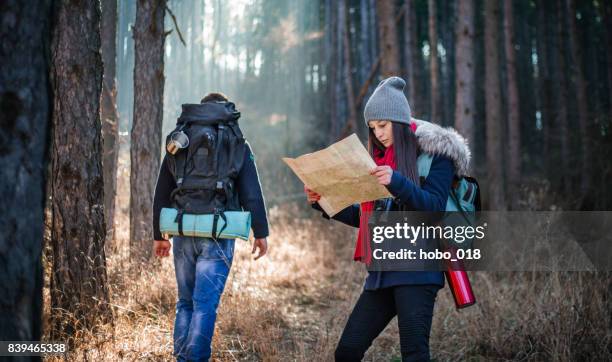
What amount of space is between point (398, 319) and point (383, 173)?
72 cm

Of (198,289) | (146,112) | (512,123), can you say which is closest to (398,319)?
(198,289)

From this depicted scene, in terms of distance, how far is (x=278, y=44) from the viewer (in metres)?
34.6

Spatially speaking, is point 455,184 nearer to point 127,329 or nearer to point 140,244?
point 127,329

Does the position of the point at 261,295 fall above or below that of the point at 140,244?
below

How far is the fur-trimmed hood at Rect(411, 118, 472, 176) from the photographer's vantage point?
2971 millimetres

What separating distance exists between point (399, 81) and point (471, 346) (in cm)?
269

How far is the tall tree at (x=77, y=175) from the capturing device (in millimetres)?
4371

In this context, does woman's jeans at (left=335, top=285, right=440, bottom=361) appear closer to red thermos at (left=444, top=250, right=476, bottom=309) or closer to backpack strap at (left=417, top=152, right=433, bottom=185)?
red thermos at (left=444, top=250, right=476, bottom=309)

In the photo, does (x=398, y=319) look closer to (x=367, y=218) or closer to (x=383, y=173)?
(x=367, y=218)

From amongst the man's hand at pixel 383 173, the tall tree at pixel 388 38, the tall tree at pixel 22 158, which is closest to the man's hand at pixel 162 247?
the tall tree at pixel 22 158

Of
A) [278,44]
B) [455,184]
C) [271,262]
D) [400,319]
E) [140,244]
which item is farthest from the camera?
[278,44]

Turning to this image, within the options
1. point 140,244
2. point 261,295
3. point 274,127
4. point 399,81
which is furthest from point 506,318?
point 274,127

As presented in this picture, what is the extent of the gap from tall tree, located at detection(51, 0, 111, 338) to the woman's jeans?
2244mm

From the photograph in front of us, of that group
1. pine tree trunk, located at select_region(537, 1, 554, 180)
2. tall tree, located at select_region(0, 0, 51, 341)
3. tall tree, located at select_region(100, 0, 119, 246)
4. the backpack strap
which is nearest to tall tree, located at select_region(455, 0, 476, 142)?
tall tree, located at select_region(100, 0, 119, 246)
